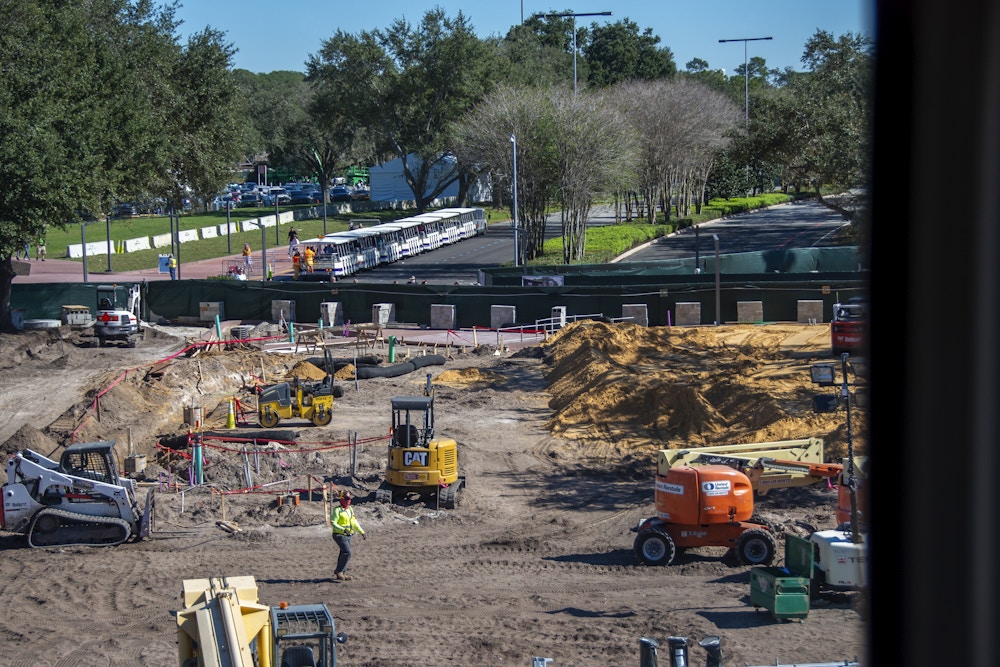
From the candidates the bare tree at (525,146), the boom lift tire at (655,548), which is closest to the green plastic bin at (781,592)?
the boom lift tire at (655,548)

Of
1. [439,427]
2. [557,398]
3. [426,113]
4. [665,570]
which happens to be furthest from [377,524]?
[426,113]

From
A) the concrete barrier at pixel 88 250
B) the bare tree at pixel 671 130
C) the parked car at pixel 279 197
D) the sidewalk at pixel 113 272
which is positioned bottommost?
the sidewalk at pixel 113 272

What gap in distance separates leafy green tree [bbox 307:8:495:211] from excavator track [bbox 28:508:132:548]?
231ft

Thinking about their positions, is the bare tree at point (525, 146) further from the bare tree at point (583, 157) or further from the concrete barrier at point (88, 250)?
the concrete barrier at point (88, 250)

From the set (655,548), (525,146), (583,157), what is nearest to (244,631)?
(655,548)

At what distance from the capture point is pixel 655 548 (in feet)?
58.0

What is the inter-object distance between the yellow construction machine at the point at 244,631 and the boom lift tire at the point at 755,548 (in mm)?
7694

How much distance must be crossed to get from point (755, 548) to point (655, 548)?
65.4 inches

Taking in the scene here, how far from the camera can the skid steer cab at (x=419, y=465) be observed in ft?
69.6

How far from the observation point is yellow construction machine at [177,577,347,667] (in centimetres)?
1084

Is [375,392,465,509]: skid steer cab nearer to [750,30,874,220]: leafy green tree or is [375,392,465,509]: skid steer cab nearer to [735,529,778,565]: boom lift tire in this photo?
[735,529,778,565]: boom lift tire

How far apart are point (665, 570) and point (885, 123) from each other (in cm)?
1309

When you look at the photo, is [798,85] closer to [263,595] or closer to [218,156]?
[218,156]

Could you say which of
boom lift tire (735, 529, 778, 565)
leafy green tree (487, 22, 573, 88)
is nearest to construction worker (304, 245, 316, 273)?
leafy green tree (487, 22, 573, 88)
